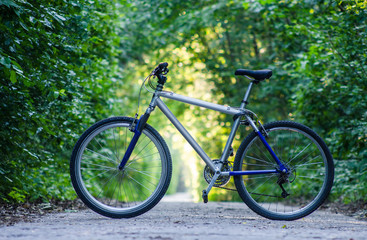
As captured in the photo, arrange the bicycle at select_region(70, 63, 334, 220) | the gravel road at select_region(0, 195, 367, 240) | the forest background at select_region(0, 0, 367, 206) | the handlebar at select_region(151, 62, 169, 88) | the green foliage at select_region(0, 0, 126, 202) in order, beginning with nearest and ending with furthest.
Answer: the gravel road at select_region(0, 195, 367, 240) < the green foliage at select_region(0, 0, 126, 202) < the bicycle at select_region(70, 63, 334, 220) < the handlebar at select_region(151, 62, 169, 88) < the forest background at select_region(0, 0, 367, 206)

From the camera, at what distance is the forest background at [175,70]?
3.67 m

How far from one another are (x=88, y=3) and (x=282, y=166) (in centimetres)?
282

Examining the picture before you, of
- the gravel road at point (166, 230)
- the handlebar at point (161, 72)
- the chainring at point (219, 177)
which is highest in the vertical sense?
the handlebar at point (161, 72)

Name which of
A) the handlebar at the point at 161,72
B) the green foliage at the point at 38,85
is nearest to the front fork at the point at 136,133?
the handlebar at the point at 161,72

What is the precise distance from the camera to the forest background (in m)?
3.67

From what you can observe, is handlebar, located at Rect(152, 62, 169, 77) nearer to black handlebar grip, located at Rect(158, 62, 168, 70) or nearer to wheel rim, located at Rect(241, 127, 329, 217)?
black handlebar grip, located at Rect(158, 62, 168, 70)

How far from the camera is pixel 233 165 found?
11.5 ft

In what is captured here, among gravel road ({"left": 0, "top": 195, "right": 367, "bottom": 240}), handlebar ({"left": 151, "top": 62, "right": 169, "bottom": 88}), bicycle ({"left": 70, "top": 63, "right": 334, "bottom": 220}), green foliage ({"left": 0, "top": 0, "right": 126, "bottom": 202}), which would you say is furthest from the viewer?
handlebar ({"left": 151, "top": 62, "right": 169, "bottom": 88})

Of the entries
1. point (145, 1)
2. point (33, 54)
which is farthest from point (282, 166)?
point (145, 1)

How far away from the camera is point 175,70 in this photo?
11.0 m

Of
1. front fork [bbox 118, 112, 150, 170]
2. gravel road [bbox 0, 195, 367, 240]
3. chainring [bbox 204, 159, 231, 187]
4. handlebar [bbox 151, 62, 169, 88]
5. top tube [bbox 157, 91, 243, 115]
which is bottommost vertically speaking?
gravel road [bbox 0, 195, 367, 240]

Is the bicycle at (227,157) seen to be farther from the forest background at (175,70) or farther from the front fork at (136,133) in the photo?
the forest background at (175,70)

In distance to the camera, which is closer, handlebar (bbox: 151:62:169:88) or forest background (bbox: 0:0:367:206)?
handlebar (bbox: 151:62:169:88)

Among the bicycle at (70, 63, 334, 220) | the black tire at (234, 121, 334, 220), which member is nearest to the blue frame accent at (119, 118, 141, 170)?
the bicycle at (70, 63, 334, 220)
